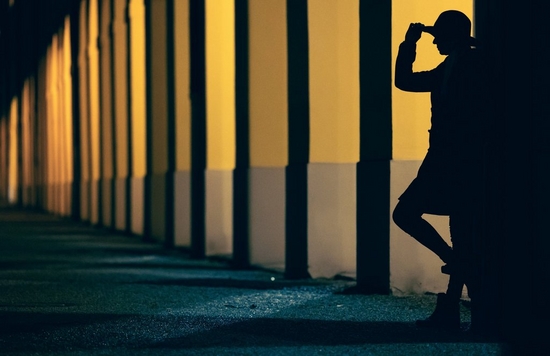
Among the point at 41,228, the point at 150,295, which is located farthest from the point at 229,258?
the point at 41,228

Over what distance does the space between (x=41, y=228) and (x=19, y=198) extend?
28.5 meters

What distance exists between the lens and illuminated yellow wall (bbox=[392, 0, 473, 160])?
9992mm

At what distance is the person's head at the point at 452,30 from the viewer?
7238 mm

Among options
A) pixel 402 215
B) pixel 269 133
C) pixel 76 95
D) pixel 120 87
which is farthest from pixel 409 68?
pixel 76 95

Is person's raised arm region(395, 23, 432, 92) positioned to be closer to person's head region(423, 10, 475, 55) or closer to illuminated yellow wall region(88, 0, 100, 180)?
person's head region(423, 10, 475, 55)

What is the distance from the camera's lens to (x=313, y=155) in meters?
11.5

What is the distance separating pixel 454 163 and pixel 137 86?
594 inches

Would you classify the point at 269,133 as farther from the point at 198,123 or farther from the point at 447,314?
the point at 447,314

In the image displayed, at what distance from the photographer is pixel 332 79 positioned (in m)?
11.5

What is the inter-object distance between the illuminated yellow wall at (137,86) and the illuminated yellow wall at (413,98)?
39.3ft

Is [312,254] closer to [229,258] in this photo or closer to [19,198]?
[229,258]

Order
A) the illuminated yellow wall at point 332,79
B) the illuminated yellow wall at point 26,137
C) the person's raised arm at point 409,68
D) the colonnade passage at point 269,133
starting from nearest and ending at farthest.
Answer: the person's raised arm at point 409,68 → the colonnade passage at point 269,133 → the illuminated yellow wall at point 332,79 → the illuminated yellow wall at point 26,137

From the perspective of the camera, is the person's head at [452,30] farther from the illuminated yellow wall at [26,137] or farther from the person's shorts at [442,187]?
the illuminated yellow wall at [26,137]

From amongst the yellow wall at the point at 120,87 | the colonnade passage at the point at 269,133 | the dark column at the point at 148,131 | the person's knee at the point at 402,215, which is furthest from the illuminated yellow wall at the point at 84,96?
the person's knee at the point at 402,215
